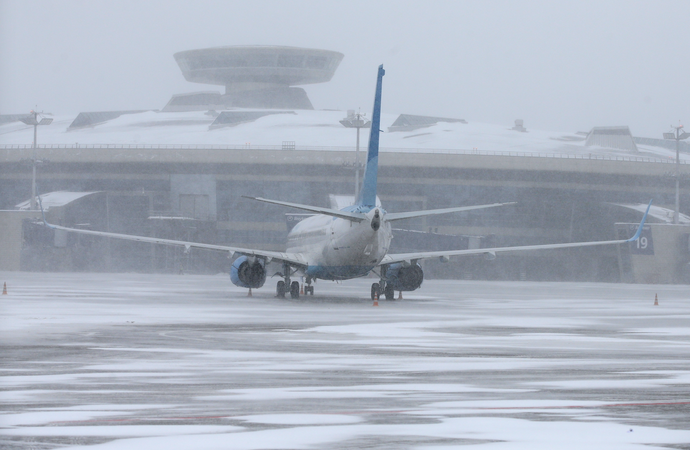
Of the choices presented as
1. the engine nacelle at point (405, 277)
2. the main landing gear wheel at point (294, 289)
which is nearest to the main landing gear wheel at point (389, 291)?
the engine nacelle at point (405, 277)

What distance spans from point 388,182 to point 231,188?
1673 cm

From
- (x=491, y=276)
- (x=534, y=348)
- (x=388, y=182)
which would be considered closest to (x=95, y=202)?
(x=388, y=182)

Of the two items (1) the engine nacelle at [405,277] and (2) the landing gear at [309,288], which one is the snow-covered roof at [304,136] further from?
(1) the engine nacelle at [405,277]

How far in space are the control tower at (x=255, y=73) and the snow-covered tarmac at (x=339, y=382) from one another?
129 m

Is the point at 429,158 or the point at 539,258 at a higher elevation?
the point at 429,158

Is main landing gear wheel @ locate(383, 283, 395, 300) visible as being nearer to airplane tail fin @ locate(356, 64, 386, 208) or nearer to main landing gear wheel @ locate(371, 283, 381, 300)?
main landing gear wheel @ locate(371, 283, 381, 300)

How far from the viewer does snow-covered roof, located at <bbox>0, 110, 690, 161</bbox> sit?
117 m

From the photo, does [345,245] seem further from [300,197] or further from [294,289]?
[300,197]

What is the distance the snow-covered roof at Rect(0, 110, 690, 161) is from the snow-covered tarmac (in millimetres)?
82841

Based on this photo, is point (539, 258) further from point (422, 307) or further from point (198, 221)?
point (422, 307)

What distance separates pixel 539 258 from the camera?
108 m

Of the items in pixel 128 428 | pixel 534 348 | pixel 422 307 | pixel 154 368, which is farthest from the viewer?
pixel 422 307

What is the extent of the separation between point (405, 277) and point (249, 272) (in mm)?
7242

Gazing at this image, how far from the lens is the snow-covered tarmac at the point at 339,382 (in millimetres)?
10328
